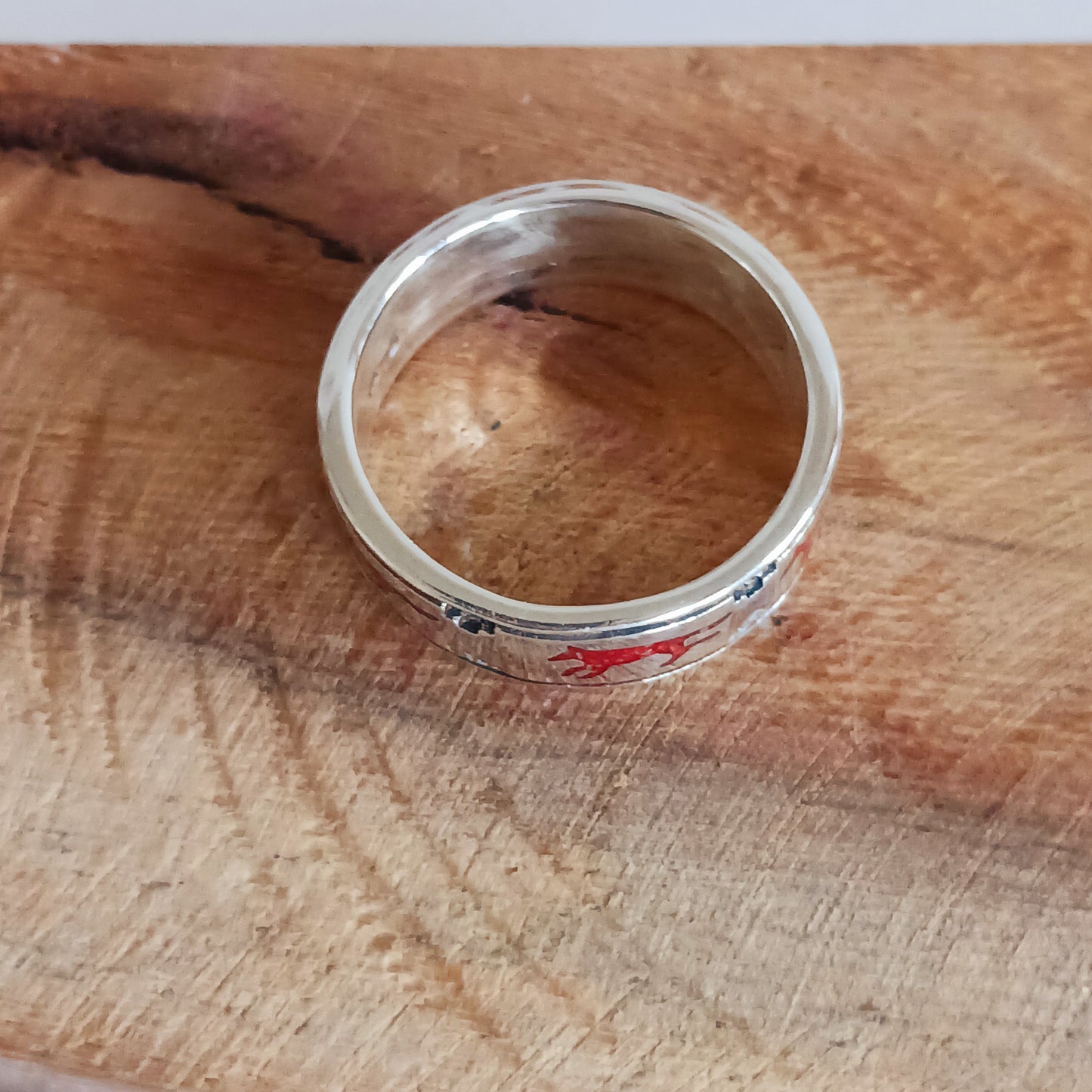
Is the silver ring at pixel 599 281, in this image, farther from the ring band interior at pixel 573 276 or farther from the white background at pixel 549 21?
the white background at pixel 549 21

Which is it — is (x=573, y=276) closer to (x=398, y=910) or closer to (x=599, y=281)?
(x=599, y=281)

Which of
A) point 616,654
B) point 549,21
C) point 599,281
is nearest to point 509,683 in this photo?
point 616,654

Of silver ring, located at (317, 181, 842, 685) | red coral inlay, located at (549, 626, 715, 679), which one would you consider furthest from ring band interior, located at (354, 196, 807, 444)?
red coral inlay, located at (549, 626, 715, 679)

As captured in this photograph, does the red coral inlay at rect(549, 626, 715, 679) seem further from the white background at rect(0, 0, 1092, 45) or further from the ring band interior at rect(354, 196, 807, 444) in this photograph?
the white background at rect(0, 0, 1092, 45)

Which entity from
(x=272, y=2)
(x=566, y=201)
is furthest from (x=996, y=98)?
(x=272, y=2)

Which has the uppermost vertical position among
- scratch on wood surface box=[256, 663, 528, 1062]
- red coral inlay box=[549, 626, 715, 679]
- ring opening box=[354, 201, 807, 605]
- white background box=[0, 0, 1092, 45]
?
white background box=[0, 0, 1092, 45]

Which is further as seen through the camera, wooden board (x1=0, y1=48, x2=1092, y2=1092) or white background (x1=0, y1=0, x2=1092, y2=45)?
white background (x1=0, y1=0, x2=1092, y2=45)
